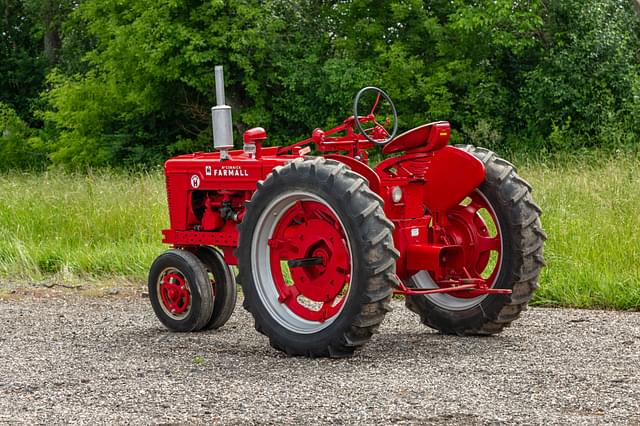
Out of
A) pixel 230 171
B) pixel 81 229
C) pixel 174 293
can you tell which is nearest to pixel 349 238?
pixel 230 171

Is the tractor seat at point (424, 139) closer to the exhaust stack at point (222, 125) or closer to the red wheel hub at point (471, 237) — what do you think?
the red wheel hub at point (471, 237)

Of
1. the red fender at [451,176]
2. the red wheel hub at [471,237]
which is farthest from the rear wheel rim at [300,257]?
the red wheel hub at [471,237]

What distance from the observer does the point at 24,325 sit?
844 centimetres

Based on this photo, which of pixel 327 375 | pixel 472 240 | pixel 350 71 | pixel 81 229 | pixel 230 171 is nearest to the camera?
pixel 327 375

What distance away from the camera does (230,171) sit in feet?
25.0

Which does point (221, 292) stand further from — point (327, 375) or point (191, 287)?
point (327, 375)

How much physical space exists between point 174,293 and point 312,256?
1416 millimetres

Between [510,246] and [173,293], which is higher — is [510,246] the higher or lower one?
the higher one

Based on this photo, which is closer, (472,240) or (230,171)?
(472,240)

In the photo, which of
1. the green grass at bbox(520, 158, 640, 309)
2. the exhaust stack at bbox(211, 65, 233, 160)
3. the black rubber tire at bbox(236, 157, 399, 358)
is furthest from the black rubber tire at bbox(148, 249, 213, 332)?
the green grass at bbox(520, 158, 640, 309)

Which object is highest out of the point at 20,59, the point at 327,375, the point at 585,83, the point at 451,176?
the point at 20,59

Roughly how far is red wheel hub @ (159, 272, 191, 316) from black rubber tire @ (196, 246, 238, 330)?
0.22m

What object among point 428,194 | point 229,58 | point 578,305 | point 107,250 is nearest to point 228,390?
point 428,194

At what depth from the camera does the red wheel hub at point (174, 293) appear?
790 cm
